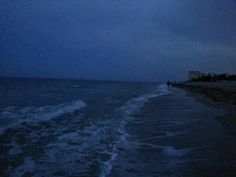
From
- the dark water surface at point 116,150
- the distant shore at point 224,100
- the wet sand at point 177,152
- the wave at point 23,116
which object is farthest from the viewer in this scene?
the distant shore at point 224,100

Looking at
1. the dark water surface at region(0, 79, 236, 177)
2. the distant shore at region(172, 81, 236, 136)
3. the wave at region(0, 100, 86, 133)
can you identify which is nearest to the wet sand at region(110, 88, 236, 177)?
the dark water surface at region(0, 79, 236, 177)

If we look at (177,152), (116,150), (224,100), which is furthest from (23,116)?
(224,100)

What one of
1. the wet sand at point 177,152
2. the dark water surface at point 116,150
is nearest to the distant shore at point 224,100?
the dark water surface at point 116,150

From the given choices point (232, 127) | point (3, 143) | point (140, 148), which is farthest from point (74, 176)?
point (232, 127)

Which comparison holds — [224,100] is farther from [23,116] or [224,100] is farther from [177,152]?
[177,152]

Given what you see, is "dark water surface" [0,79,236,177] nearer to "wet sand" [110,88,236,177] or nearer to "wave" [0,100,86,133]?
"wet sand" [110,88,236,177]

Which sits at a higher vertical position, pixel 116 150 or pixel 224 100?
pixel 224 100

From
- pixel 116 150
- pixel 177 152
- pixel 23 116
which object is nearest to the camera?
pixel 177 152

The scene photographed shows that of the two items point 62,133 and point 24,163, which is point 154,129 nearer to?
point 62,133

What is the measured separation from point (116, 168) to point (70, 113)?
42.1 feet

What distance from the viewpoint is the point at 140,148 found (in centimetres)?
984

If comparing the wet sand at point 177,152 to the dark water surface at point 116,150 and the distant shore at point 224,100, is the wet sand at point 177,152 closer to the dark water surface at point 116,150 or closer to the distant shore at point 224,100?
A: the dark water surface at point 116,150

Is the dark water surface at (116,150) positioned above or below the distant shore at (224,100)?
below

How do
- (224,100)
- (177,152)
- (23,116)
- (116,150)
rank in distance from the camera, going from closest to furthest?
(177,152) → (116,150) → (23,116) → (224,100)
